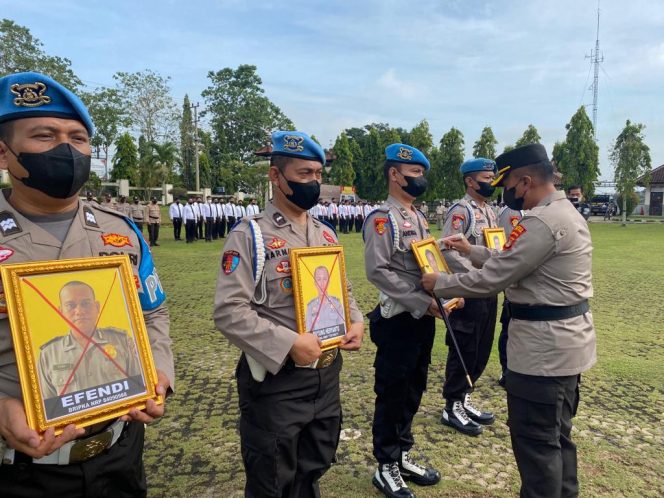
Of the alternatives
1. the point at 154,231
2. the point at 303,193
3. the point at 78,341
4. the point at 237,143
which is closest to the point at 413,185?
the point at 303,193

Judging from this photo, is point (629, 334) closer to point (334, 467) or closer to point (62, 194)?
point (334, 467)

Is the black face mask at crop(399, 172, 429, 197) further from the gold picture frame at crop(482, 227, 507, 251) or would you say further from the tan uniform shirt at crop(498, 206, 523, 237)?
the tan uniform shirt at crop(498, 206, 523, 237)

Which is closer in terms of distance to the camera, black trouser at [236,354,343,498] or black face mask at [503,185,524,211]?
black trouser at [236,354,343,498]

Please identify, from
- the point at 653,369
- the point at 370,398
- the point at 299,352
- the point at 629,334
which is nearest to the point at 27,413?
the point at 299,352

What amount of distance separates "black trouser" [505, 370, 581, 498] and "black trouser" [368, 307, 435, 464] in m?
0.74

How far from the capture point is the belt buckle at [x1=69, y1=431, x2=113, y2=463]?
1.57 metres

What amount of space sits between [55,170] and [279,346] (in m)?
1.12

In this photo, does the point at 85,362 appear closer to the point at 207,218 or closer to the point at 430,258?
the point at 430,258

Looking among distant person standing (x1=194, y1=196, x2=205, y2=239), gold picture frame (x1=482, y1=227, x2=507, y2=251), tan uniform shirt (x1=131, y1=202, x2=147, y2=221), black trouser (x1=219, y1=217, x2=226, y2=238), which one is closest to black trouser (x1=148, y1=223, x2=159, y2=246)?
tan uniform shirt (x1=131, y1=202, x2=147, y2=221)

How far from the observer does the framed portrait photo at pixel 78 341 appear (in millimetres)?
1337

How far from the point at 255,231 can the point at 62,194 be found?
2.81 ft

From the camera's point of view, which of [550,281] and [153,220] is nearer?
[550,281]

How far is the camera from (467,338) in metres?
3.96

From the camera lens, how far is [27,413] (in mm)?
1307
